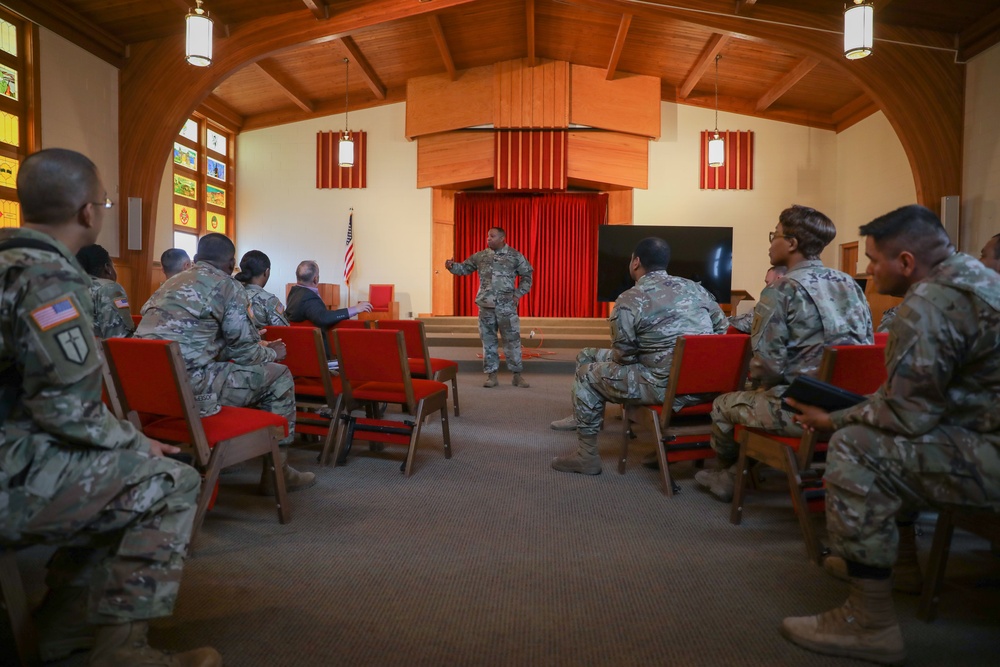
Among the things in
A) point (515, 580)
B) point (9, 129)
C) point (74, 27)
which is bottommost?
point (515, 580)

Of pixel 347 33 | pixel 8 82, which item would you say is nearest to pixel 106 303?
pixel 8 82

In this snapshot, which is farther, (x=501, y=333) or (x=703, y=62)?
(x=703, y=62)

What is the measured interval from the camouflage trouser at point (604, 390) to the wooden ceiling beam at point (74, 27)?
630cm

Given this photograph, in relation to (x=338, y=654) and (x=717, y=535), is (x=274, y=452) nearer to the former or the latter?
(x=338, y=654)

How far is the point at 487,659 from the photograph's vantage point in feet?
5.15

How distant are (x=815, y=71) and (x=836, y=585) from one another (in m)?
8.48

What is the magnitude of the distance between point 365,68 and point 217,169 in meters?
3.07

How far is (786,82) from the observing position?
8.90m

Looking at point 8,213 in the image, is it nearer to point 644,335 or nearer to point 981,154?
point 644,335

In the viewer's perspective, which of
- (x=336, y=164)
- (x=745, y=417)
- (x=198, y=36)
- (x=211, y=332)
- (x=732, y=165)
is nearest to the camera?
(x=745, y=417)

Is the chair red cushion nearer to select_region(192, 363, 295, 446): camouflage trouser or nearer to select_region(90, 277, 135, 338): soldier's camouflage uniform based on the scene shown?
select_region(192, 363, 295, 446): camouflage trouser

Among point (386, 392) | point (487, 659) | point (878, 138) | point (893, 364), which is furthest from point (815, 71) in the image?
point (487, 659)

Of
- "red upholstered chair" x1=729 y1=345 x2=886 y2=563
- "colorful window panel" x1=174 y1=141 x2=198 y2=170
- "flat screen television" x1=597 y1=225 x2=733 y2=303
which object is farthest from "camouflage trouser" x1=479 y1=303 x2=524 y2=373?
"colorful window panel" x1=174 y1=141 x2=198 y2=170

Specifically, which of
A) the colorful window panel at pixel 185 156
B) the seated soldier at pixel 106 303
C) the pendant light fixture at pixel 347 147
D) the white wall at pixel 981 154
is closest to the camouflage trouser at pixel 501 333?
the seated soldier at pixel 106 303
